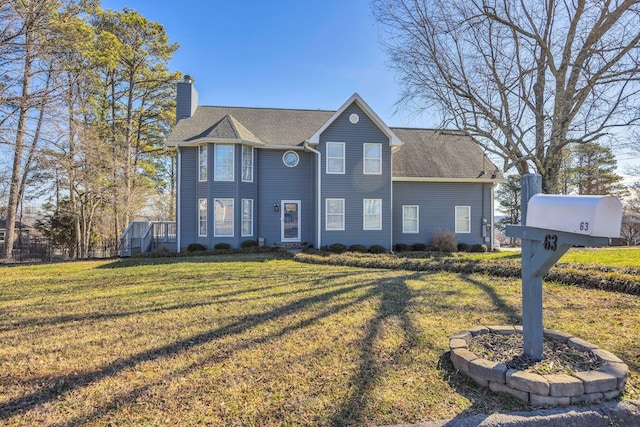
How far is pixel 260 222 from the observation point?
15.4 m

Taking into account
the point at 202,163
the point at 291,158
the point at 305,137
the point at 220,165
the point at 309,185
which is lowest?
the point at 309,185

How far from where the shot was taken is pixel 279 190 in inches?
614

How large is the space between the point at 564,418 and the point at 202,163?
576 inches

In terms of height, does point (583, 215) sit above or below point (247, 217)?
below

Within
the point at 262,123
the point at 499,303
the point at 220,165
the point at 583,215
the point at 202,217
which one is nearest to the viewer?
the point at 583,215

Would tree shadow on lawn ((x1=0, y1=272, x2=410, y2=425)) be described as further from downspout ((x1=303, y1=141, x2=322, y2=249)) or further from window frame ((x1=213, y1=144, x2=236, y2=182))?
window frame ((x1=213, y1=144, x2=236, y2=182))

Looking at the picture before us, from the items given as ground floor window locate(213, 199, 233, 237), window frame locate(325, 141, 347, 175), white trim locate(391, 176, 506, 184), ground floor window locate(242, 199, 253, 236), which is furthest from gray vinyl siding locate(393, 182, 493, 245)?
ground floor window locate(213, 199, 233, 237)

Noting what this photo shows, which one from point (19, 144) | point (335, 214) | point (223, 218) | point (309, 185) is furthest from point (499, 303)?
point (19, 144)

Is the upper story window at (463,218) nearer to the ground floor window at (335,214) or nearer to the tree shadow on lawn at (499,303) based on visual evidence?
the ground floor window at (335,214)

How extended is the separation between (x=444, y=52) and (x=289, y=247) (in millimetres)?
10351

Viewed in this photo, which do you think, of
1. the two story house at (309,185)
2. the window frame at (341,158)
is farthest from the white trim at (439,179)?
the window frame at (341,158)

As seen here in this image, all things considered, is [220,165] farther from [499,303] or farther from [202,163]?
[499,303]

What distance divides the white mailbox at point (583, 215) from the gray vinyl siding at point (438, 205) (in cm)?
1406

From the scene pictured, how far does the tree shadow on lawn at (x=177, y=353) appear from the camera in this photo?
8.83 feet
